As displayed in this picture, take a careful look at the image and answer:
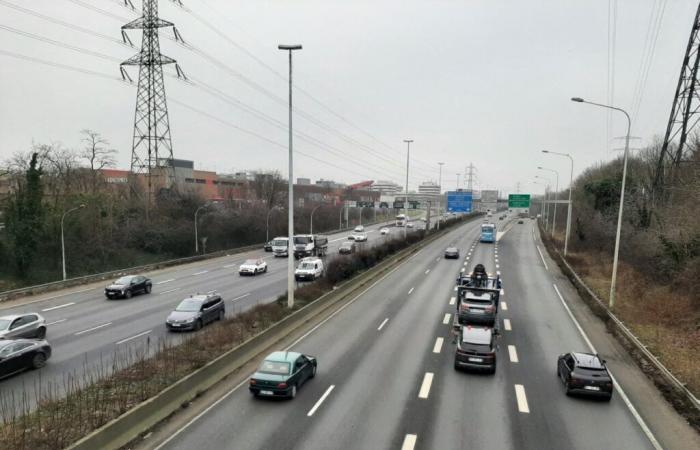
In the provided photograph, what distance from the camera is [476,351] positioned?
18.1 m

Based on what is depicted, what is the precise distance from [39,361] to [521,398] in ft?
64.2

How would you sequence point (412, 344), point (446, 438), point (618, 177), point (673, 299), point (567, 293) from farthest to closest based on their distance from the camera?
point (618, 177) < point (567, 293) < point (673, 299) < point (412, 344) < point (446, 438)

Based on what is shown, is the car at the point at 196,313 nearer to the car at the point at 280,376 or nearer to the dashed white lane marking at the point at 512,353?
the car at the point at 280,376

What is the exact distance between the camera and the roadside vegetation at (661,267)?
2248 centimetres

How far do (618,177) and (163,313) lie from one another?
6350 cm

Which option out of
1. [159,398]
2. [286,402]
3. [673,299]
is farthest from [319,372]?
[673,299]

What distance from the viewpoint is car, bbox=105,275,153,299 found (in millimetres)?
33312

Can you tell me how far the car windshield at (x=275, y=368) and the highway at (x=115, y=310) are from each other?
7339 millimetres

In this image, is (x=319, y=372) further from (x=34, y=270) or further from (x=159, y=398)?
(x=34, y=270)

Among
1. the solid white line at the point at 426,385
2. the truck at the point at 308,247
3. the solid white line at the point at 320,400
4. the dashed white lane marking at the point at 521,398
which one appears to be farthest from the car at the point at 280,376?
the truck at the point at 308,247

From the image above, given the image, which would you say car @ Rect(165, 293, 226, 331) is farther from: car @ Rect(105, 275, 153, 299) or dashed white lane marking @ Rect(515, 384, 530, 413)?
dashed white lane marking @ Rect(515, 384, 530, 413)

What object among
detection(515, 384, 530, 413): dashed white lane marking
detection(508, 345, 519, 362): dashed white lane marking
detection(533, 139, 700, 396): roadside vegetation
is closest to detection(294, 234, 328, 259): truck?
detection(533, 139, 700, 396): roadside vegetation

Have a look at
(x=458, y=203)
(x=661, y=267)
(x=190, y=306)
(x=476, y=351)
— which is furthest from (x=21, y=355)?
(x=458, y=203)

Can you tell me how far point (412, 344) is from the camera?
882 inches
